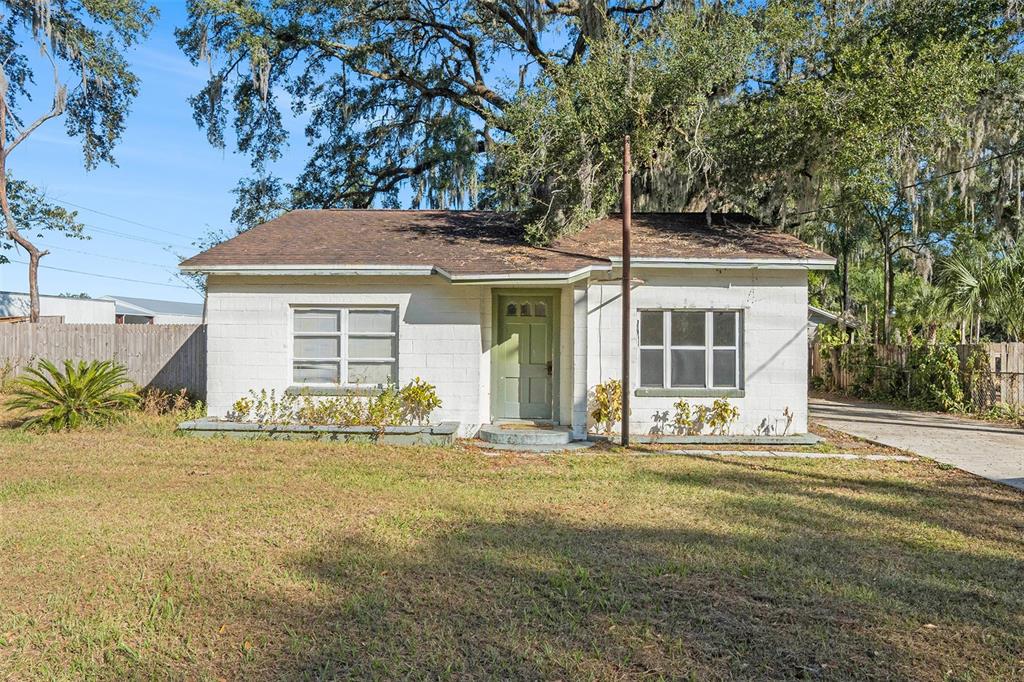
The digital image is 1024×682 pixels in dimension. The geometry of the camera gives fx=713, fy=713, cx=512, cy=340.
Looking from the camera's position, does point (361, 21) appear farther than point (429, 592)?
Yes

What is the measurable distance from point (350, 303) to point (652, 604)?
8.09 meters

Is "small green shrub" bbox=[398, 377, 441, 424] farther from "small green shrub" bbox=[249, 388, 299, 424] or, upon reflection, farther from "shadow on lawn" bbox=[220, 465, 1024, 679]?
"shadow on lawn" bbox=[220, 465, 1024, 679]

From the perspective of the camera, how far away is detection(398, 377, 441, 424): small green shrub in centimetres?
1101

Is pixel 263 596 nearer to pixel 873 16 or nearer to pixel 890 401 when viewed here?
pixel 873 16

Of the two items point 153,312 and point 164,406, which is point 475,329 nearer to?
point 164,406

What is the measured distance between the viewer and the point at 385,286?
37.2 feet

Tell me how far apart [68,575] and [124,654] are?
4.77ft

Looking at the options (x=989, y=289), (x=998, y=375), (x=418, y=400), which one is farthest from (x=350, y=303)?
(x=989, y=289)

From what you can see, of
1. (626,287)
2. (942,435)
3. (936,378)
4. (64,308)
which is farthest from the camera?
(64,308)

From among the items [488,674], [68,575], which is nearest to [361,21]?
[68,575]

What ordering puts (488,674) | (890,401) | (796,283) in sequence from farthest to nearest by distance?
(890,401), (796,283), (488,674)

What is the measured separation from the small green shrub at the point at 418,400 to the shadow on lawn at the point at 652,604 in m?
4.76

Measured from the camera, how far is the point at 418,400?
11.0m

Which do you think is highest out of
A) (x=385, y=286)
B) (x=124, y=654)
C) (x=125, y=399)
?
(x=385, y=286)
